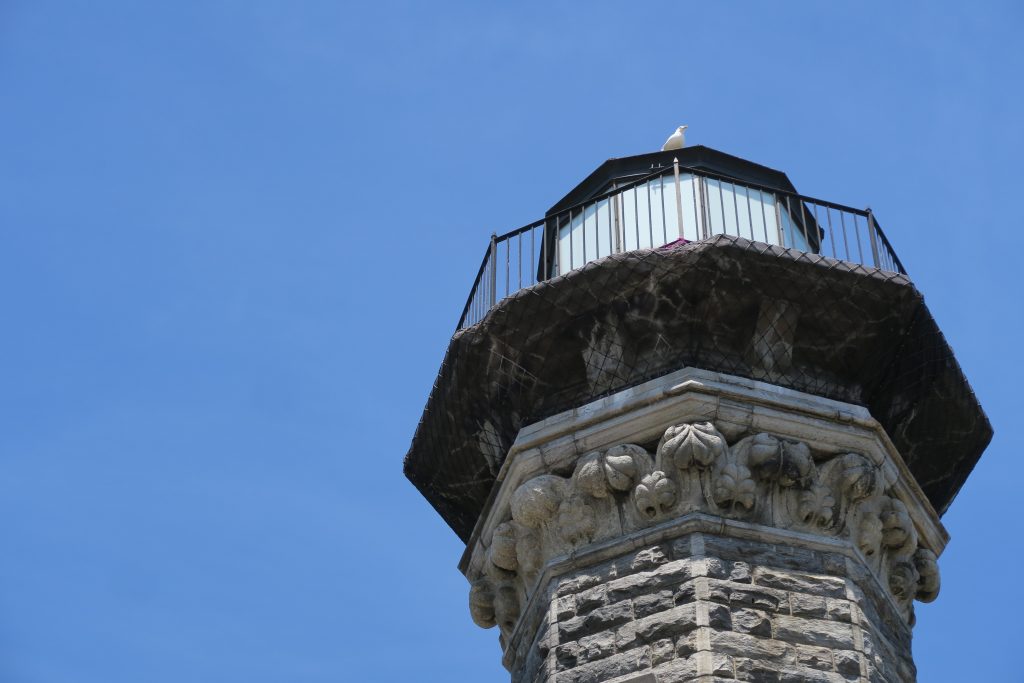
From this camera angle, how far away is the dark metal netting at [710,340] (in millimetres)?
9992

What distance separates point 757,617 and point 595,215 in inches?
121

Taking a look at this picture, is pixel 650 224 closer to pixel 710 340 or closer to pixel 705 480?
pixel 710 340

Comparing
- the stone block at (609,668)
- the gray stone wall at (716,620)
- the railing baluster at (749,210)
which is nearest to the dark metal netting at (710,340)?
the railing baluster at (749,210)

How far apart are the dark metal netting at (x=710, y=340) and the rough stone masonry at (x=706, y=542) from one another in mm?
247

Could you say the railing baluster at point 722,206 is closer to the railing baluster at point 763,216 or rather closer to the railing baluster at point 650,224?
the railing baluster at point 763,216

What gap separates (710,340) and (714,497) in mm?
1006

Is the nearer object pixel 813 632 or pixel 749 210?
pixel 813 632

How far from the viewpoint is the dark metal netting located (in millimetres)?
9992

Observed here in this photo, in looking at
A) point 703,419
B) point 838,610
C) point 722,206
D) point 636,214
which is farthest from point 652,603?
point 722,206

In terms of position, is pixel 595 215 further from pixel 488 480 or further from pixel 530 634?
pixel 530 634

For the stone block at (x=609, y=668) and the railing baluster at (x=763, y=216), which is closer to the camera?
the stone block at (x=609, y=668)

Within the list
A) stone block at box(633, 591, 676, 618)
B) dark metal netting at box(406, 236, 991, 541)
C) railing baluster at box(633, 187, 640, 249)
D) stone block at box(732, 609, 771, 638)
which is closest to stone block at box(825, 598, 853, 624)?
stone block at box(732, 609, 771, 638)

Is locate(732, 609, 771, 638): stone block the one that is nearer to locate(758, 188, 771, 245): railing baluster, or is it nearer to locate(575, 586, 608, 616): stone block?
locate(575, 586, 608, 616): stone block

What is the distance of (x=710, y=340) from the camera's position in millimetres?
10039
